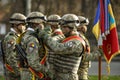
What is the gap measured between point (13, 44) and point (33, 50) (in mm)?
1900

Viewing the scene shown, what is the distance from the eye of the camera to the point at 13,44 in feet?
38.7

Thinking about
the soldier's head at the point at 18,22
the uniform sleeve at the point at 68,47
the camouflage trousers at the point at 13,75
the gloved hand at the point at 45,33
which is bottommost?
the camouflage trousers at the point at 13,75

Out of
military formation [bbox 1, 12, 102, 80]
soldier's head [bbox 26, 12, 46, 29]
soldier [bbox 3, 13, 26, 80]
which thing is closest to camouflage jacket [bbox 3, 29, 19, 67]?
soldier [bbox 3, 13, 26, 80]

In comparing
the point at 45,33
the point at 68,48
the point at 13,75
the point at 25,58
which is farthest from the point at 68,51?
the point at 13,75

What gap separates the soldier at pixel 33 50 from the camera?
997cm

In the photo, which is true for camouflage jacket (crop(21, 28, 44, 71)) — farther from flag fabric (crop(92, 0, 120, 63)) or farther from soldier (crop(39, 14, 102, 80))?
flag fabric (crop(92, 0, 120, 63))

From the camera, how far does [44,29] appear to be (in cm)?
1018

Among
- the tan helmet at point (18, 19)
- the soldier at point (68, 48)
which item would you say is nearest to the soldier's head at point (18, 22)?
the tan helmet at point (18, 19)

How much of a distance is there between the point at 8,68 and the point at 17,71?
0.82 feet

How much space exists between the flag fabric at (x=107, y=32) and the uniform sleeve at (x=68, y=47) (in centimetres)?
75

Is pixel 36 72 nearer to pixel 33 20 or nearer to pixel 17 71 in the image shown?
pixel 33 20

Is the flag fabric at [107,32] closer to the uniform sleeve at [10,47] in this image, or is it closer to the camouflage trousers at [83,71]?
the camouflage trousers at [83,71]

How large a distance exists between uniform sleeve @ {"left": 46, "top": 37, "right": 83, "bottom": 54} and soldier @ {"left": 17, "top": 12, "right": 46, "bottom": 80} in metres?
0.33

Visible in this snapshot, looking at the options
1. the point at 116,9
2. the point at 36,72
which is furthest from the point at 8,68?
the point at 116,9
